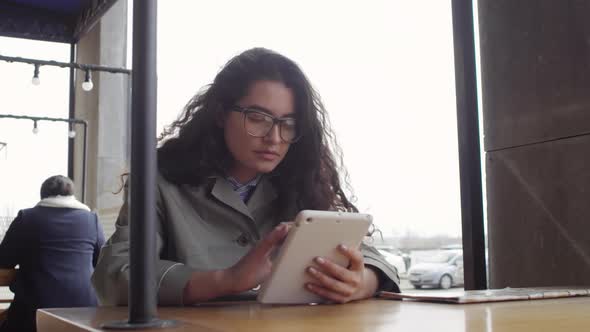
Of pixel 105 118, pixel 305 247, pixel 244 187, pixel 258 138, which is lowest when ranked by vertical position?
pixel 305 247

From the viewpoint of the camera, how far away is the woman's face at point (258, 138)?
1.40 m

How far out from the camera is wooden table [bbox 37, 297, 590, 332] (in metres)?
0.68

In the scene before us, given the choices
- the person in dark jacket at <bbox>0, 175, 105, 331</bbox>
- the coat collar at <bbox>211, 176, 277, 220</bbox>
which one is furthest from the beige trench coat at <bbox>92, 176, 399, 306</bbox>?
the person in dark jacket at <bbox>0, 175, 105, 331</bbox>

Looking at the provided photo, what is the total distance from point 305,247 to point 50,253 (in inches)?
99.8

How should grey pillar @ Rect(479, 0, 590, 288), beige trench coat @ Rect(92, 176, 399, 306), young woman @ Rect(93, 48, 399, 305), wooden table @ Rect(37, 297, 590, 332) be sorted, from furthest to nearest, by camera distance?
grey pillar @ Rect(479, 0, 590, 288), beige trench coat @ Rect(92, 176, 399, 306), young woman @ Rect(93, 48, 399, 305), wooden table @ Rect(37, 297, 590, 332)

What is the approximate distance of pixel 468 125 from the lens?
7.54ft

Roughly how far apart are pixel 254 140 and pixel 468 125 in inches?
45.5

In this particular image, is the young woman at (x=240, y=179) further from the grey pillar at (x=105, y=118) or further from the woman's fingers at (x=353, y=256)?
the grey pillar at (x=105, y=118)

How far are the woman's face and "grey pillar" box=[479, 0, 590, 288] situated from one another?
85 cm

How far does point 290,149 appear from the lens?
158cm

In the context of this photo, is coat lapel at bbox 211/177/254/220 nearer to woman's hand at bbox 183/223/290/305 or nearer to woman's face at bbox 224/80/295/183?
woman's face at bbox 224/80/295/183

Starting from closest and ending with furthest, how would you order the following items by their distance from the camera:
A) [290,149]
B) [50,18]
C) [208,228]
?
[208,228] → [290,149] → [50,18]

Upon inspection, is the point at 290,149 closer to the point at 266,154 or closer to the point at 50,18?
the point at 266,154

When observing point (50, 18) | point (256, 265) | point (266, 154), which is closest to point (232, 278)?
point (256, 265)
